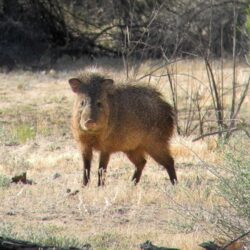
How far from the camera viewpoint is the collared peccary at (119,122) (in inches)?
372

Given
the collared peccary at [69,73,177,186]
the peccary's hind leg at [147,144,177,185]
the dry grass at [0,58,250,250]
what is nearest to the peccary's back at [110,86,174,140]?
the collared peccary at [69,73,177,186]

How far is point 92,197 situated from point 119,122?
4.45 feet

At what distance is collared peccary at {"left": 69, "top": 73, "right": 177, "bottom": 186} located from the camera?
372 inches

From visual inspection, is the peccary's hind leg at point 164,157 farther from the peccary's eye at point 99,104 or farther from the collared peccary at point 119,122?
the peccary's eye at point 99,104

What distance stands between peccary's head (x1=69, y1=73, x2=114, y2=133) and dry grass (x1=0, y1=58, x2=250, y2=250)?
0.66m

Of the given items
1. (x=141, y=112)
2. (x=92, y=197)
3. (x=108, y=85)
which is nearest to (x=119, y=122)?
(x=141, y=112)

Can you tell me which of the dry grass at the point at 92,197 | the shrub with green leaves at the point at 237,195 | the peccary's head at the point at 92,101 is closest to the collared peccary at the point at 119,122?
the peccary's head at the point at 92,101

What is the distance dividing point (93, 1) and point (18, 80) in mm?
3349

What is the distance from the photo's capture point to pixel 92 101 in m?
9.42

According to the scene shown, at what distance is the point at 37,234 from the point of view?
672 centimetres

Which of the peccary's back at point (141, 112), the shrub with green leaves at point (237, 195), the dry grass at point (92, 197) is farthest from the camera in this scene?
the peccary's back at point (141, 112)

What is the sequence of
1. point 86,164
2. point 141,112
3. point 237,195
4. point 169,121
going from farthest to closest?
point 169,121 < point 141,112 < point 86,164 < point 237,195

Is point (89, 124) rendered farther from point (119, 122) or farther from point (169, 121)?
point (169, 121)

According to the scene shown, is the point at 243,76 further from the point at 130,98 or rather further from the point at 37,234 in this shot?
the point at 37,234
